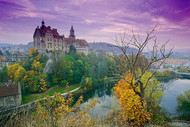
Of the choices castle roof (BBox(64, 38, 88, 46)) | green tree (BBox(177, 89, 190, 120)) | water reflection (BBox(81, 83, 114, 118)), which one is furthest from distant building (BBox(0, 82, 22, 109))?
castle roof (BBox(64, 38, 88, 46))

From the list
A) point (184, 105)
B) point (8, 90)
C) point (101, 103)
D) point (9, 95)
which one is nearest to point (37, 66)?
point (8, 90)

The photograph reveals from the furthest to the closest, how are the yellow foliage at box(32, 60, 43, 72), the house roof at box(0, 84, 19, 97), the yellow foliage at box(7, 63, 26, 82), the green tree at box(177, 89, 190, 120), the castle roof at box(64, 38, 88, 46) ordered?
1. the castle roof at box(64, 38, 88, 46)
2. the yellow foliage at box(32, 60, 43, 72)
3. the yellow foliage at box(7, 63, 26, 82)
4. the house roof at box(0, 84, 19, 97)
5. the green tree at box(177, 89, 190, 120)

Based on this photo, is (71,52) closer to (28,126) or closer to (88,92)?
(88,92)

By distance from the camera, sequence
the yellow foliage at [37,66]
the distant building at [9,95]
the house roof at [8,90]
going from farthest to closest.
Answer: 1. the yellow foliage at [37,66]
2. the house roof at [8,90]
3. the distant building at [9,95]

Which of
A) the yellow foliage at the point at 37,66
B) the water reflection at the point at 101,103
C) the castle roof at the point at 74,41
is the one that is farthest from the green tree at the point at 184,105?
the castle roof at the point at 74,41

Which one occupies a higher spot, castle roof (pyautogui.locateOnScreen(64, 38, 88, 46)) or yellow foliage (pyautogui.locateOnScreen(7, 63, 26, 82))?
castle roof (pyautogui.locateOnScreen(64, 38, 88, 46))

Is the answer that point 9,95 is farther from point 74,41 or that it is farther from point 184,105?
point 74,41

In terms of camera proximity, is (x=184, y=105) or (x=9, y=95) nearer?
(x=184, y=105)

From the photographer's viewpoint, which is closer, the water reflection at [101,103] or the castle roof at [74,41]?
the water reflection at [101,103]

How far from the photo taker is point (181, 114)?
10.7 meters

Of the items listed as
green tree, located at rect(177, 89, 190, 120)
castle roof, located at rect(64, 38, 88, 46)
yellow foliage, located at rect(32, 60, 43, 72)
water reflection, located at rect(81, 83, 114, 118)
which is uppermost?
castle roof, located at rect(64, 38, 88, 46)

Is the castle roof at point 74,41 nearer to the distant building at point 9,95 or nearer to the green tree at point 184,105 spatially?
the distant building at point 9,95

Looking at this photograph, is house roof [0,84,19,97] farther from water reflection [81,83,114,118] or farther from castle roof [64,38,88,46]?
castle roof [64,38,88,46]

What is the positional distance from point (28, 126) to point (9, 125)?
0.56 metres
